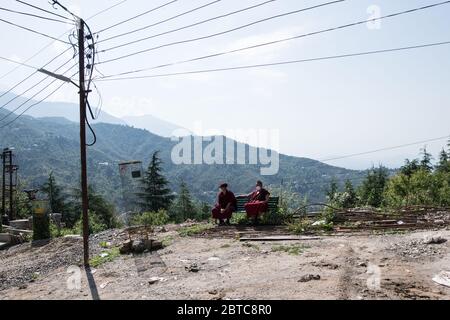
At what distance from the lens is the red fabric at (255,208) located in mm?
13930

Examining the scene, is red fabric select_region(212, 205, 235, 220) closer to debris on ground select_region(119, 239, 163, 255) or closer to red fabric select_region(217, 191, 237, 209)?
red fabric select_region(217, 191, 237, 209)

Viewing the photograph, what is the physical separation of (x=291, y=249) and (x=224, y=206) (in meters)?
4.96

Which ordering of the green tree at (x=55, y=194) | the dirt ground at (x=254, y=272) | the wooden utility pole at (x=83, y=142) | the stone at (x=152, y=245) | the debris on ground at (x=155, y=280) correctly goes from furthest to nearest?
the green tree at (x=55, y=194), the stone at (x=152, y=245), the wooden utility pole at (x=83, y=142), the debris on ground at (x=155, y=280), the dirt ground at (x=254, y=272)

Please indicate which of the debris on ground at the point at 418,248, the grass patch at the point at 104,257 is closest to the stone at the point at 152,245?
the grass patch at the point at 104,257

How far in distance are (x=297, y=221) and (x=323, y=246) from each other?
3.38 meters

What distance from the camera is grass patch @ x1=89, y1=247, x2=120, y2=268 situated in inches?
407

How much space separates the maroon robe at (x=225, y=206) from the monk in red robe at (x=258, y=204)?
0.59 metres

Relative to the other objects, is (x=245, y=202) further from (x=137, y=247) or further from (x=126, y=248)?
(x=126, y=248)

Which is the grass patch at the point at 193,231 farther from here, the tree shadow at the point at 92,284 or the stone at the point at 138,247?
the tree shadow at the point at 92,284

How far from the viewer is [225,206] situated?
1459cm

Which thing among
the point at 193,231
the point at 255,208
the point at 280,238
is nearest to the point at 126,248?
the point at 193,231

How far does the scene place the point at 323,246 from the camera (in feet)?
33.2
